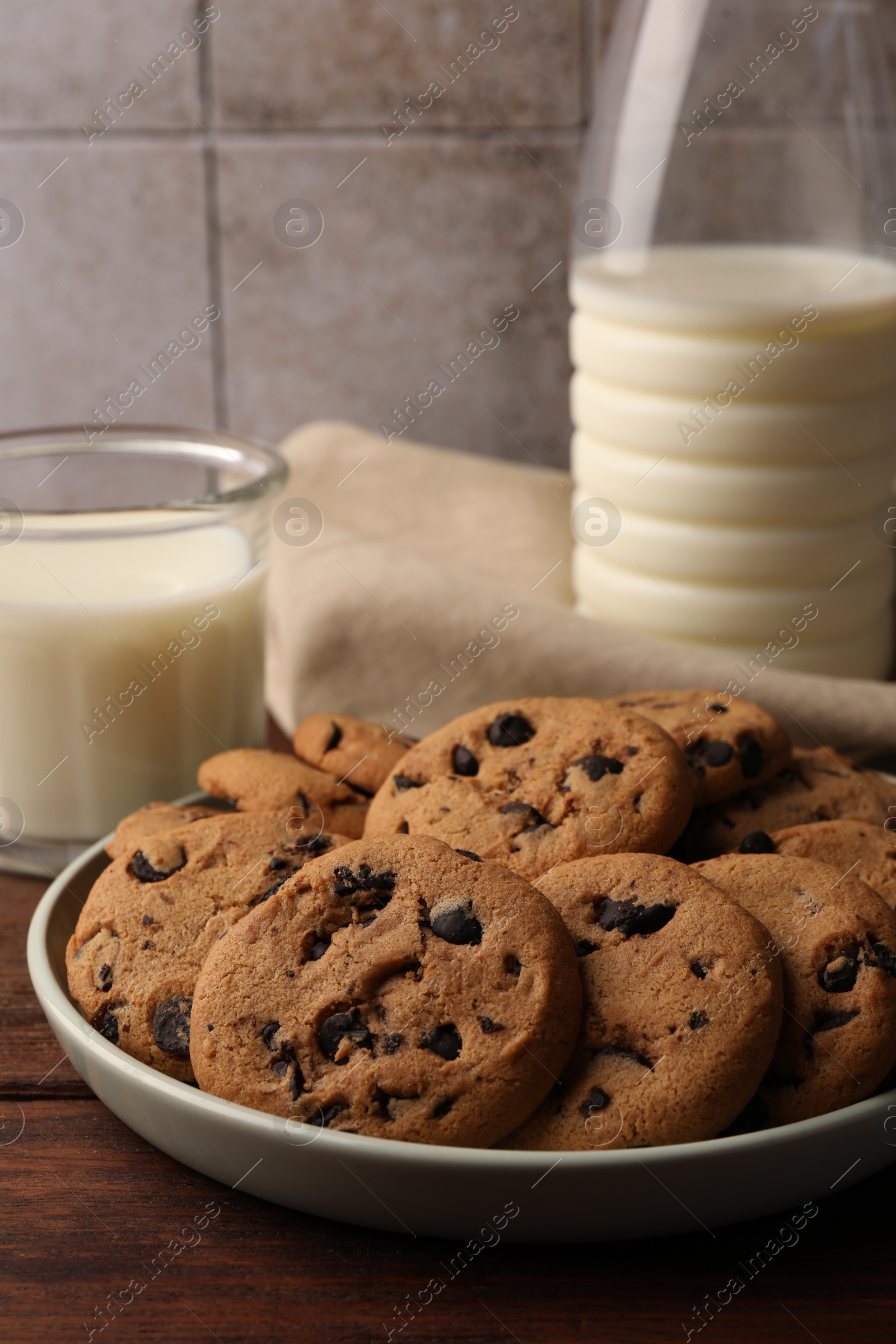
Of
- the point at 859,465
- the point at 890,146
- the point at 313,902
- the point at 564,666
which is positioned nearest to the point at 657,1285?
the point at 313,902

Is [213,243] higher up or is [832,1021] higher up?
[213,243]

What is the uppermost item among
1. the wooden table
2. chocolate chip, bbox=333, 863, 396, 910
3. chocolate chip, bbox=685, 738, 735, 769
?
chocolate chip, bbox=333, 863, 396, 910

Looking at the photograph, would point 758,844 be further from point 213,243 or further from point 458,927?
point 213,243

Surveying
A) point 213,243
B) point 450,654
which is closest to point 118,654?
point 450,654

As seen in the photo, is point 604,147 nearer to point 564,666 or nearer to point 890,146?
point 890,146

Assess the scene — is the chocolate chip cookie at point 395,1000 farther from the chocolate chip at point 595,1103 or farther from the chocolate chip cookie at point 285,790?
the chocolate chip cookie at point 285,790

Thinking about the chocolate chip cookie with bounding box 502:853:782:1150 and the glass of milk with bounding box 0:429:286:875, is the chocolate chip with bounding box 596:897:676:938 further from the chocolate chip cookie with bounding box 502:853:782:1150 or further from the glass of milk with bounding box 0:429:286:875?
the glass of milk with bounding box 0:429:286:875

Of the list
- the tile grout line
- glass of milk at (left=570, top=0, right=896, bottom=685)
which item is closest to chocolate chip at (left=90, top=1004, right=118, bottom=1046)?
glass of milk at (left=570, top=0, right=896, bottom=685)
